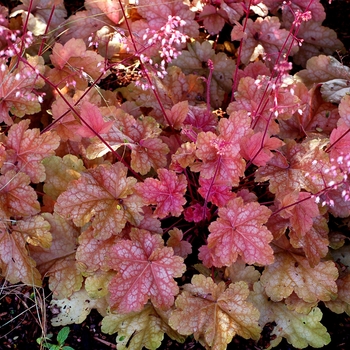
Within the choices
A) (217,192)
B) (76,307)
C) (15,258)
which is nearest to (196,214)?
(217,192)

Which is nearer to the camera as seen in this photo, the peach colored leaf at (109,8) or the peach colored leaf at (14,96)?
the peach colored leaf at (14,96)

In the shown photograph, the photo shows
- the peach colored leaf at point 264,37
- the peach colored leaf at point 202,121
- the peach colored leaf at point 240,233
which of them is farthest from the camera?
the peach colored leaf at point 264,37

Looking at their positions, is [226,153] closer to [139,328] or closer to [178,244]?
[178,244]

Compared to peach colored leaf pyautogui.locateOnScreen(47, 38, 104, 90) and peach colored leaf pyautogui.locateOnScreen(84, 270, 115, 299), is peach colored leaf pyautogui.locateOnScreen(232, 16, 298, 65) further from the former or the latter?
peach colored leaf pyautogui.locateOnScreen(84, 270, 115, 299)

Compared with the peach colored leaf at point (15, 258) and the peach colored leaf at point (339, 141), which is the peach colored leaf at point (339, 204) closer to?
the peach colored leaf at point (339, 141)

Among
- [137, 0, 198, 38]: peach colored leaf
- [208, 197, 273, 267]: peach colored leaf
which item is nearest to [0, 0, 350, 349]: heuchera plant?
[208, 197, 273, 267]: peach colored leaf

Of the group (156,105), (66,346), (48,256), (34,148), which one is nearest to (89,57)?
(156,105)

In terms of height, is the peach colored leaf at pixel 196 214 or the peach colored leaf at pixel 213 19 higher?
the peach colored leaf at pixel 213 19

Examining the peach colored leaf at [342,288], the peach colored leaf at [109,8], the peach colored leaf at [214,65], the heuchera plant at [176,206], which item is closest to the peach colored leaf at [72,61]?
the heuchera plant at [176,206]
